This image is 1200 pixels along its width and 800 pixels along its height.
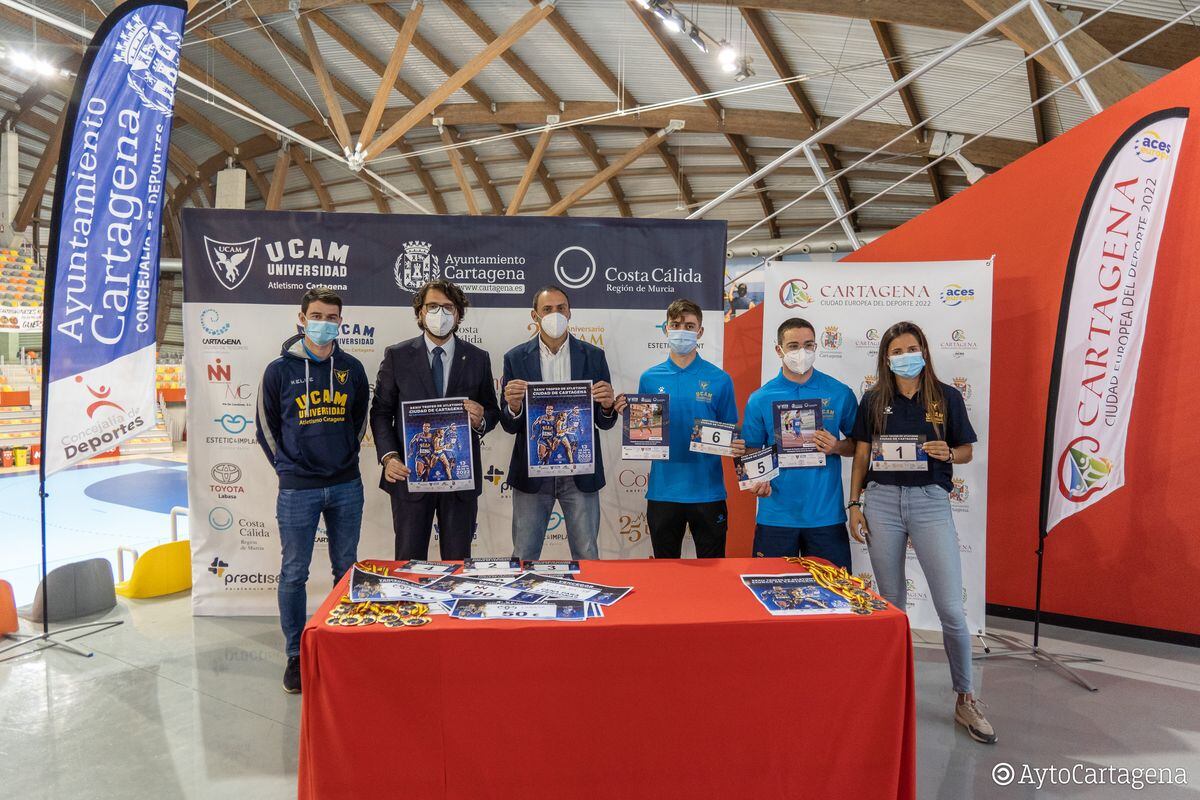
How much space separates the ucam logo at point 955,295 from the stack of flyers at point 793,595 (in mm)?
2267

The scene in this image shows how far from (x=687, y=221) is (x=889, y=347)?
1.55 m

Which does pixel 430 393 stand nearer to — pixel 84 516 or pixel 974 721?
pixel 974 721

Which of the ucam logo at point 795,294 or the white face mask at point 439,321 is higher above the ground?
the ucam logo at point 795,294

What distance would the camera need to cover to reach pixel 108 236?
11.2 feet

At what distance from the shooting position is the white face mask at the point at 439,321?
9.94 feet

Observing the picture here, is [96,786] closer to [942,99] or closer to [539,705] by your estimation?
[539,705]

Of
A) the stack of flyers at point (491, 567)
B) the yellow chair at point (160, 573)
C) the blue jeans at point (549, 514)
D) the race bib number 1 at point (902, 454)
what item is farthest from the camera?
the yellow chair at point (160, 573)

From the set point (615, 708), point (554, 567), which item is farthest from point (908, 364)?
point (615, 708)

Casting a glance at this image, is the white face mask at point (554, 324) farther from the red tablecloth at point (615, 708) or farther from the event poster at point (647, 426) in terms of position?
the red tablecloth at point (615, 708)

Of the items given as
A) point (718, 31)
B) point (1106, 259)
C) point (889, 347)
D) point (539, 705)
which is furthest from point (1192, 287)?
point (718, 31)

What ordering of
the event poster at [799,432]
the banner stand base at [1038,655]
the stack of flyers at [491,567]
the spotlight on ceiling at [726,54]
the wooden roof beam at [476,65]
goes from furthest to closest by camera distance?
the wooden roof beam at [476,65], the spotlight on ceiling at [726,54], the banner stand base at [1038,655], the event poster at [799,432], the stack of flyers at [491,567]

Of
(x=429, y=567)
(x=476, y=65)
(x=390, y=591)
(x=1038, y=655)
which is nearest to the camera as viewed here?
(x=390, y=591)

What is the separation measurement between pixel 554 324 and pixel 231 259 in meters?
2.16

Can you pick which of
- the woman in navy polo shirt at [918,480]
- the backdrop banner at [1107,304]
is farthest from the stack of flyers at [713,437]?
the backdrop banner at [1107,304]
